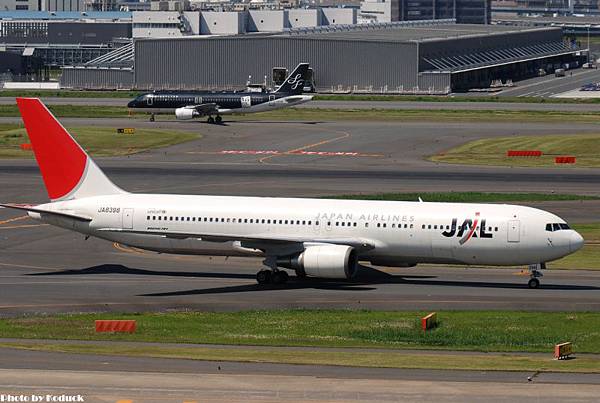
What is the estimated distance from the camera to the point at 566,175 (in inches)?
4031

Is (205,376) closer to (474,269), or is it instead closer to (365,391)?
(365,391)

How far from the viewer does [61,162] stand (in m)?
63.8

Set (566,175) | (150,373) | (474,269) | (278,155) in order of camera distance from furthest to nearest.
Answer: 1. (278,155)
2. (566,175)
3. (474,269)
4. (150,373)

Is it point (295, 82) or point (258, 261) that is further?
point (295, 82)

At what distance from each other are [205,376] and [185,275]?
24008 millimetres

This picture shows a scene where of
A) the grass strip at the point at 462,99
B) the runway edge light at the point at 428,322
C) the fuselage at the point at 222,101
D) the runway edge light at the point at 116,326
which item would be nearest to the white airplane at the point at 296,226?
the runway edge light at the point at 428,322

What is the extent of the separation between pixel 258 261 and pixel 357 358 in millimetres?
24573

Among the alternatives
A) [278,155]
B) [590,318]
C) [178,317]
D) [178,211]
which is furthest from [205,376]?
[278,155]

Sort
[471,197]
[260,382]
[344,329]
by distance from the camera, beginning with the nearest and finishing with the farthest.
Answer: [260,382] → [344,329] → [471,197]

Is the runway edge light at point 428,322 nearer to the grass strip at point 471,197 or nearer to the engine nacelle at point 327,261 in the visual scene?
the engine nacelle at point 327,261

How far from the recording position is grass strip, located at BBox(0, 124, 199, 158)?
4650 inches

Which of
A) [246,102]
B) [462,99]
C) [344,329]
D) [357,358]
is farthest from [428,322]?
[462,99]

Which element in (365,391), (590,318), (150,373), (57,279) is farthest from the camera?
(57,279)

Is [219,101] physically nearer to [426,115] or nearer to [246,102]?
[246,102]
